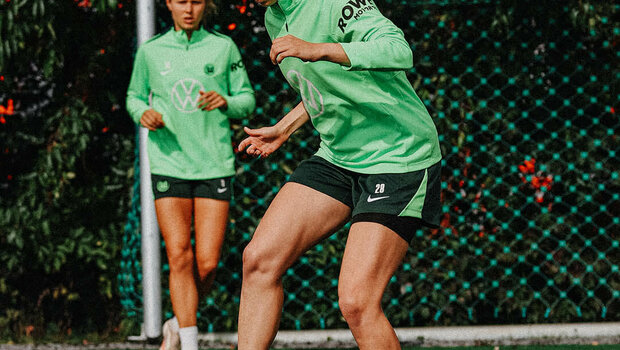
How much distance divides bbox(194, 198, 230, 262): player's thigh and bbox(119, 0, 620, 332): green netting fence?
647 millimetres

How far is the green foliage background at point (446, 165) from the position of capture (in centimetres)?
459

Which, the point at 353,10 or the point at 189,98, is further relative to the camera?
the point at 189,98

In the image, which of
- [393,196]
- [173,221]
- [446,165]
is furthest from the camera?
[446,165]

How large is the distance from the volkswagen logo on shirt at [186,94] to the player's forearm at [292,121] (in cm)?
119

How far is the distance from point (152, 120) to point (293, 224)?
55.5 inches

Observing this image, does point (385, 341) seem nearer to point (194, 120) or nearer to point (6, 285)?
point (194, 120)

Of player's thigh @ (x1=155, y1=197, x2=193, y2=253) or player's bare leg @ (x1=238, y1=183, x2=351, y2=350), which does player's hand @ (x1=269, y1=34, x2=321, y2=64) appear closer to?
player's bare leg @ (x1=238, y1=183, x2=351, y2=350)

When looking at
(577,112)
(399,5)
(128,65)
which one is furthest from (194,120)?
(577,112)

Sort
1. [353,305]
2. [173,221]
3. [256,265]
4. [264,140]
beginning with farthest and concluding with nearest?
[173,221] < [264,140] < [256,265] < [353,305]

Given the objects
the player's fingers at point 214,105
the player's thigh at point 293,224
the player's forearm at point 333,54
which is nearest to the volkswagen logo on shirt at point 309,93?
the player's thigh at point 293,224

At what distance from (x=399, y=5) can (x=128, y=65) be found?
153cm

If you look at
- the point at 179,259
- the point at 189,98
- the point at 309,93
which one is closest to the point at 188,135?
the point at 189,98

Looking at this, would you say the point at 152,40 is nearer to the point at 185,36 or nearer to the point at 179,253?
the point at 185,36

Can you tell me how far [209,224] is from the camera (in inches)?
154
